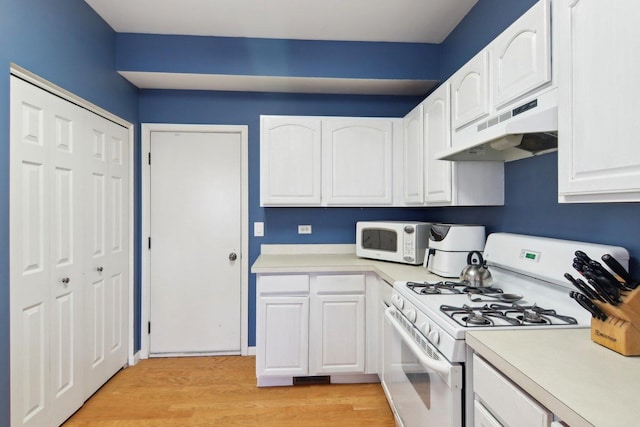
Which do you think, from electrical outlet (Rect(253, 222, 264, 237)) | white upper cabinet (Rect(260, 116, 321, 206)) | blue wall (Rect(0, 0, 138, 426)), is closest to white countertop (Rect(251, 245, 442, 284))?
electrical outlet (Rect(253, 222, 264, 237))

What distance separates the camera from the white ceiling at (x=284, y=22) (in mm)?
2104

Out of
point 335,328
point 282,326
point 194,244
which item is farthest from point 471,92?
point 194,244

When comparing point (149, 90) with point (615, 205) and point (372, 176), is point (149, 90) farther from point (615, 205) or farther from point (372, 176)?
point (615, 205)

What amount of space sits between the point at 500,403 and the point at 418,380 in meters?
0.54

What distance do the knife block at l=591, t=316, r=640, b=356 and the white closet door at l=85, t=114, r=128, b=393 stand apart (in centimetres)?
260

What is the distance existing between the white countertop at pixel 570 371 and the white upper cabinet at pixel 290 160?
1.71 metres

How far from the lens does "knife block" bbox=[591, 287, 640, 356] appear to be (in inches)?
35.5

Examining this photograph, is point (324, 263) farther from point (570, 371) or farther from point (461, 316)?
point (570, 371)

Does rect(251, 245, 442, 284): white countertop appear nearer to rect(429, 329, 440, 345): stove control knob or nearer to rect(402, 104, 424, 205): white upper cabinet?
rect(402, 104, 424, 205): white upper cabinet

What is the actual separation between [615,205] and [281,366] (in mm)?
2046

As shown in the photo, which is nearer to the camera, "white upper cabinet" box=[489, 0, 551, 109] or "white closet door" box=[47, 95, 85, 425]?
"white upper cabinet" box=[489, 0, 551, 109]

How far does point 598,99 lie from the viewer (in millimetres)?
898

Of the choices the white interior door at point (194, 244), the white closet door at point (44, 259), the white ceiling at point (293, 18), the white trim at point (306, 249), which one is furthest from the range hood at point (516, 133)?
the white closet door at point (44, 259)

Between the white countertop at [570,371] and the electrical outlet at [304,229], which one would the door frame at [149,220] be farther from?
the white countertop at [570,371]
